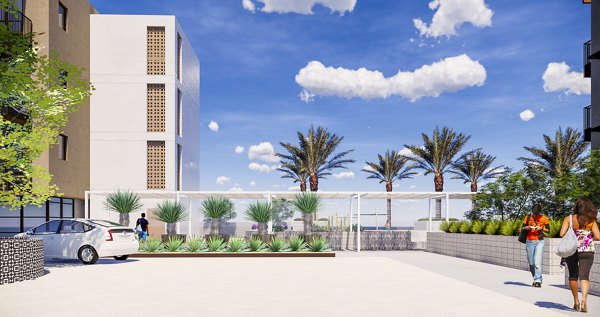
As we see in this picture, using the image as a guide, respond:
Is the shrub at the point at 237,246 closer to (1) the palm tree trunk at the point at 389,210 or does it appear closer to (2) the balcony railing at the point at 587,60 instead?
(2) the balcony railing at the point at 587,60

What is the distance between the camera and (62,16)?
27.1 m

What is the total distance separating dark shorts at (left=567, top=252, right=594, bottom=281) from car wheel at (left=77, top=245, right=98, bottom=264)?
13267mm

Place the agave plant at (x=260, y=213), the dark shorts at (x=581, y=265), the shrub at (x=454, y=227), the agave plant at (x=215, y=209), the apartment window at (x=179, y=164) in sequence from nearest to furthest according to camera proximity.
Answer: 1. the dark shorts at (x=581, y=265)
2. the shrub at (x=454, y=227)
3. the agave plant at (x=260, y=213)
4. the agave plant at (x=215, y=209)
5. the apartment window at (x=179, y=164)

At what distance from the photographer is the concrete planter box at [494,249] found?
551 inches

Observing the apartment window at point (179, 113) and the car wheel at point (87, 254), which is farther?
the apartment window at point (179, 113)

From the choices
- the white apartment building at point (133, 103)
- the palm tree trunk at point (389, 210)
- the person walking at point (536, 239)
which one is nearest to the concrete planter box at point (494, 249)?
the person walking at point (536, 239)

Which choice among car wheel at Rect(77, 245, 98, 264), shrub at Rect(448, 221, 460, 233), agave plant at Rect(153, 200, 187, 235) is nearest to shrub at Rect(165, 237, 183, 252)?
agave plant at Rect(153, 200, 187, 235)

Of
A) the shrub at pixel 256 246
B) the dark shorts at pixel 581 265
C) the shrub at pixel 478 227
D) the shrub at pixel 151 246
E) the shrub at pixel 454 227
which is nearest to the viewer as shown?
the dark shorts at pixel 581 265

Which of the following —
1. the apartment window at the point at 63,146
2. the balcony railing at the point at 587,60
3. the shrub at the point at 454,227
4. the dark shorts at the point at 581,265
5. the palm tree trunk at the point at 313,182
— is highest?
the balcony railing at the point at 587,60

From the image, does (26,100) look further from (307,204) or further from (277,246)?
(307,204)

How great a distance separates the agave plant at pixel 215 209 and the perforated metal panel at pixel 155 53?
37.1 feet

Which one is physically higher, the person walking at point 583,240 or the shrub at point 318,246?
the person walking at point 583,240

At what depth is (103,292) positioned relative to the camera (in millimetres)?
10422

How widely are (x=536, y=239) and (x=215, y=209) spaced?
46.3 feet
